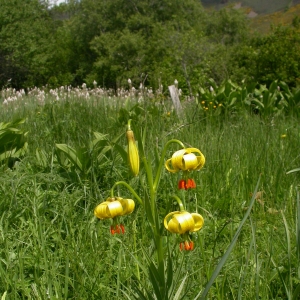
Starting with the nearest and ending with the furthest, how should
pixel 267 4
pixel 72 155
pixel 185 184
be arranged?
pixel 185 184
pixel 72 155
pixel 267 4

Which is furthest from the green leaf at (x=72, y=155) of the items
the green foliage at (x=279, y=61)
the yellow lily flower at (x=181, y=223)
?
the green foliage at (x=279, y=61)

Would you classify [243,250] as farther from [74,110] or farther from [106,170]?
[74,110]

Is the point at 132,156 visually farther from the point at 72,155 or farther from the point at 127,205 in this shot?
the point at 72,155

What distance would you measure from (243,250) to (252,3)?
56.1 metres

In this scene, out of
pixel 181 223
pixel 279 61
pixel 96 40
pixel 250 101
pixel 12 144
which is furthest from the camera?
pixel 96 40

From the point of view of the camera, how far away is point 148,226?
171 cm

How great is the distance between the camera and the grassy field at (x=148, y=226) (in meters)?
1.19

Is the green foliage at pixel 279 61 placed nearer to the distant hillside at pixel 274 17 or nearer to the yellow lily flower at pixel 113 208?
the yellow lily flower at pixel 113 208

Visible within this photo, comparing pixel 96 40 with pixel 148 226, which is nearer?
pixel 148 226

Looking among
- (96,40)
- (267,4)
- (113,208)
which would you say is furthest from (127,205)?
(267,4)

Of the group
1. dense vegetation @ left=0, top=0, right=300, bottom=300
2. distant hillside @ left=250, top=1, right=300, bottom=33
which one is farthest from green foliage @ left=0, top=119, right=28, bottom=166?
distant hillside @ left=250, top=1, right=300, bottom=33

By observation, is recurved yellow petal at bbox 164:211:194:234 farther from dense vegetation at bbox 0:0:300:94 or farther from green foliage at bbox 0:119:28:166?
dense vegetation at bbox 0:0:300:94

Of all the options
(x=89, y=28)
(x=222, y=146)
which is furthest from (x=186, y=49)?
(x=222, y=146)

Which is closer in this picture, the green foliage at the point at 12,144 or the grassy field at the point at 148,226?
the grassy field at the point at 148,226
